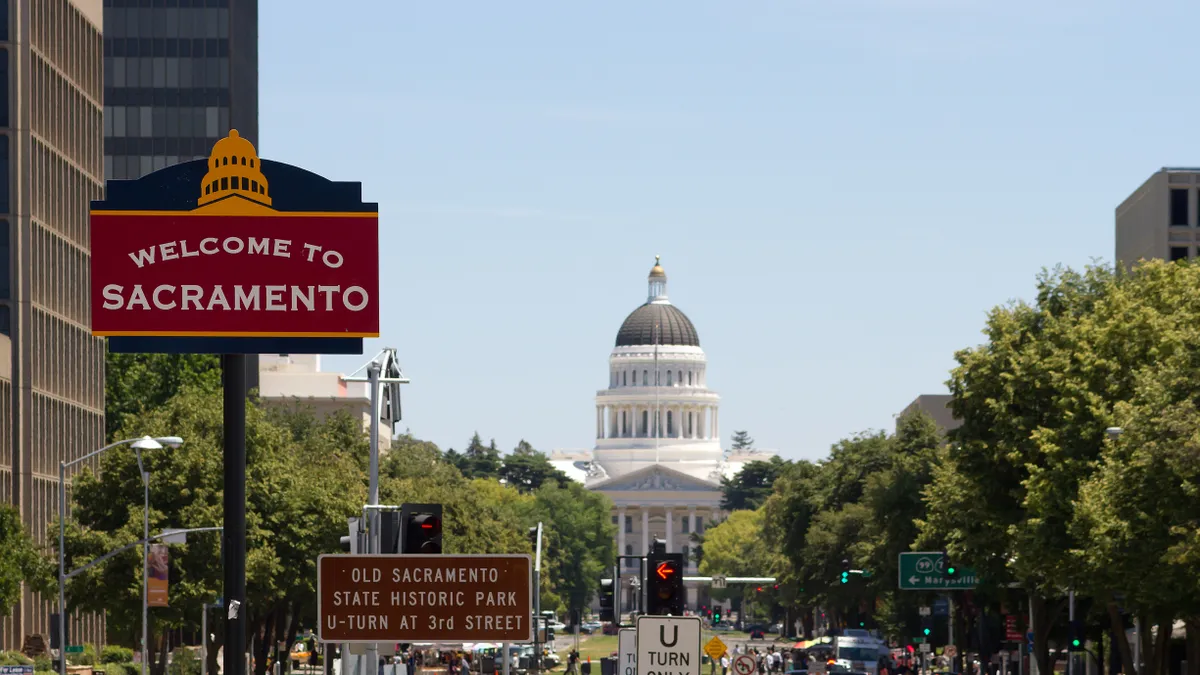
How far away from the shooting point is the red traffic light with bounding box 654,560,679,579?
3152cm

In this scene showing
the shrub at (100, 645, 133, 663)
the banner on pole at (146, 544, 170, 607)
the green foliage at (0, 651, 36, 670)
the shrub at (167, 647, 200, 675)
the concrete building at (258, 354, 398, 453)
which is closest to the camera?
the banner on pole at (146, 544, 170, 607)

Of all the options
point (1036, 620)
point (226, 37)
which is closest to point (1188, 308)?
point (1036, 620)

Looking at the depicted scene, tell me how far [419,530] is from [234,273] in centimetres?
934

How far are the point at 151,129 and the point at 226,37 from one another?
642 cm

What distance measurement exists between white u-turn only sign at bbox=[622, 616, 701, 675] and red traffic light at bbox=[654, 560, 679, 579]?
38.0 feet

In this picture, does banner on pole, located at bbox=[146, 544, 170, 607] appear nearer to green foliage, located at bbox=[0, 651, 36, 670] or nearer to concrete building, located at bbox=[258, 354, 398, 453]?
green foliage, located at bbox=[0, 651, 36, 670]

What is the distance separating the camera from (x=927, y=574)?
229 ft

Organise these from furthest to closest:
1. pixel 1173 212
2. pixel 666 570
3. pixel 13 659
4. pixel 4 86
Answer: pixel 1173 212 → pixel 4 86 → pixel 13 659 → pixel 666 570

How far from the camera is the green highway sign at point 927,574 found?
69.1 meters

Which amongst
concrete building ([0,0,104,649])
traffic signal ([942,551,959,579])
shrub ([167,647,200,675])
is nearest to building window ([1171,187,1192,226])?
traffic signal ([942,551,959,579])

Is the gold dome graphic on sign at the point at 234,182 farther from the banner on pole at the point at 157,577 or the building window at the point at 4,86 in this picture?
the building window at the point at 4,86

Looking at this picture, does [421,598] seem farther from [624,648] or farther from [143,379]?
[143,379]


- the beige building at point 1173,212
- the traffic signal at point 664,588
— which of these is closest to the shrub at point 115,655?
the beige building at point 1173,212

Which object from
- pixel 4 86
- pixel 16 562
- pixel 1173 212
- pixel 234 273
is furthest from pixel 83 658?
pixel 234 273
